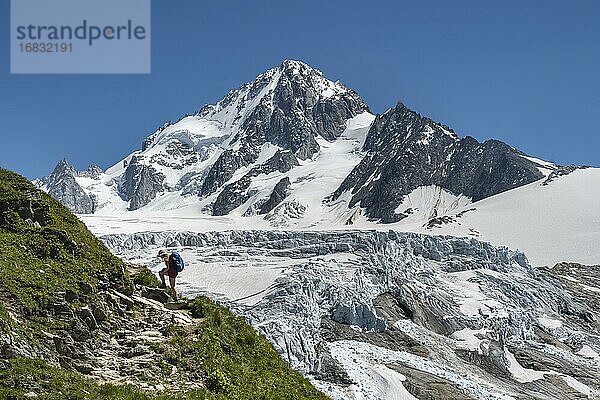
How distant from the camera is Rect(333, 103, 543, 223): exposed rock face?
148250mm

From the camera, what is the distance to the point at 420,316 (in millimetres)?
50219

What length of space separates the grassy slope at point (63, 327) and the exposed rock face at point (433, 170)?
132419 millimetres

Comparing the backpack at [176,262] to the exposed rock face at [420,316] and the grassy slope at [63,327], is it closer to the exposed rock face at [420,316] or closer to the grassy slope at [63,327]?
the grassy slope at [63,327]

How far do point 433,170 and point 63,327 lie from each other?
15608 centimetres

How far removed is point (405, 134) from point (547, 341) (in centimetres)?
13236

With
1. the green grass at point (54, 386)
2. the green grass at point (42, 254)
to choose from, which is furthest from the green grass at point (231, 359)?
the green grass at point (42, 254)

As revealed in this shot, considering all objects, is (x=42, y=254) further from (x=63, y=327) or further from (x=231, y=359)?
(x=231, y=359)

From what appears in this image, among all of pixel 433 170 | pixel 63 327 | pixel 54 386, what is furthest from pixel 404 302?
pixel 433 170

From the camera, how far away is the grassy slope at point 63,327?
28.8ft

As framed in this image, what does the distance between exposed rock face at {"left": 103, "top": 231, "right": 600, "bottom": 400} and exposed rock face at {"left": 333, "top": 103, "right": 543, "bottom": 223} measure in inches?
2850

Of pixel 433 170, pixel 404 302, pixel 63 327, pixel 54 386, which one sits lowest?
pixel 404 302

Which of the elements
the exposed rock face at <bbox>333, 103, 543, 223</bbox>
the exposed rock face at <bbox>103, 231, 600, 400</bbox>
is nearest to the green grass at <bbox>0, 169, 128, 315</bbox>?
the exposed rock face at <bbox>103, 231, 600, 400</bbox>

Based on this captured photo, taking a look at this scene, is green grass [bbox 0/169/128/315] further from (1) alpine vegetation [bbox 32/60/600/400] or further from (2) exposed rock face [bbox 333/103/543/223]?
(2) exposed rock face [bbox 333/103/543/223]

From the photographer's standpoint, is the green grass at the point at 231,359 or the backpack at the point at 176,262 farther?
the backpack at the point at 176,262
